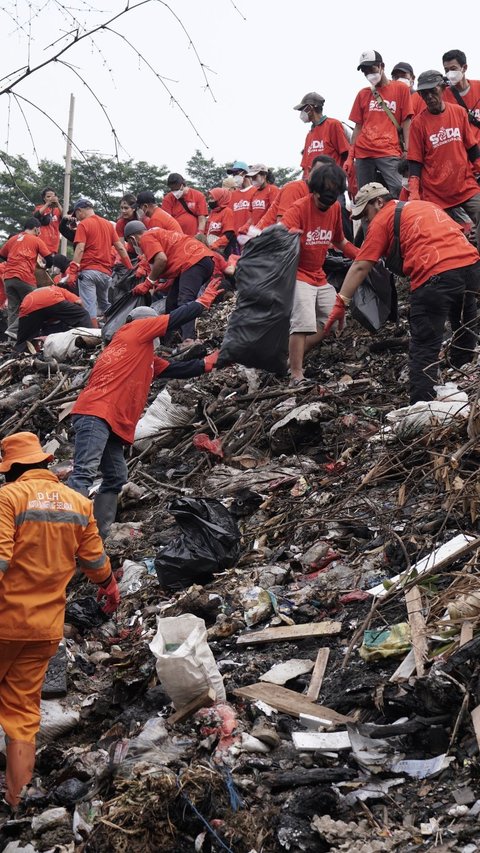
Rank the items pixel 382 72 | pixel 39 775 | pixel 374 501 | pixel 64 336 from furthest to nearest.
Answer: pixel 64 336
pixel 382 72
pixel 374 501
pixel 39 775

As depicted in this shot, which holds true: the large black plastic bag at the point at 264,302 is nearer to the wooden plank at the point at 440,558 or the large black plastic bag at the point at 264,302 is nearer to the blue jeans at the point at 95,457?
the blue jeans at the point at 95,457

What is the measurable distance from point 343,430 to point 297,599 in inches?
84.4

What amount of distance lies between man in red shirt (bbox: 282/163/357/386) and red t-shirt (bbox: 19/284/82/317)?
4.03 meters

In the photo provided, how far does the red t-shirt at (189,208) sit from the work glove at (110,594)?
7662 millimetres

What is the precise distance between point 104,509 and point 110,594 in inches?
56.6

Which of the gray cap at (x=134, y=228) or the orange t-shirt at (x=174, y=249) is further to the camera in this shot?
the gray cap at (x=134, y=228)

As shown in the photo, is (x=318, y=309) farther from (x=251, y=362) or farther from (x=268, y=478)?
(x=268, y=478)

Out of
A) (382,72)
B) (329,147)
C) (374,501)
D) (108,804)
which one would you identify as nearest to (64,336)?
(329,147)

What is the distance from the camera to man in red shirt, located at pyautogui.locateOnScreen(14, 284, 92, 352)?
10.3 metres

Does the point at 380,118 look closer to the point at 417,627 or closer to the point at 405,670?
the point at 417,627

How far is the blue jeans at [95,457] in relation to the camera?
5688 millimetres

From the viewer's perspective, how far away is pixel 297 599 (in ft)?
15.1

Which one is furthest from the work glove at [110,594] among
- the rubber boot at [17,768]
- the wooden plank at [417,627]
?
the wooden plank at [417,627]

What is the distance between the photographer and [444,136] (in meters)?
7.07
